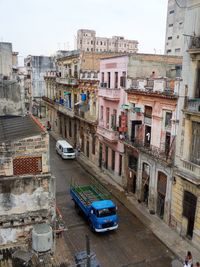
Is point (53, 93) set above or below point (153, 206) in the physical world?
above

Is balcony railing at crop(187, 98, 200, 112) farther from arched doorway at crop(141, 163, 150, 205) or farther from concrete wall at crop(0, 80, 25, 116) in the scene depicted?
concrete wall at crop(0, 80, 25, 116)

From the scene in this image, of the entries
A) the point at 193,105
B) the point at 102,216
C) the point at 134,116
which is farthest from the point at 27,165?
the point at 134,116

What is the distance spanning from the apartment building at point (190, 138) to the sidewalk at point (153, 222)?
674 mm

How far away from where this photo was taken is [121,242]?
20.4 metres

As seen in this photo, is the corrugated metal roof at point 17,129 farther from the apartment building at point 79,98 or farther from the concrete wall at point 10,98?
the apartment building at point 79,98

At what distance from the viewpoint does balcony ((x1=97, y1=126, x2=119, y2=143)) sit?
29562mm

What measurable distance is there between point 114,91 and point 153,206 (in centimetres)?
1204

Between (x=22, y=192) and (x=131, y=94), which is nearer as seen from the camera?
(x=22, y=192)

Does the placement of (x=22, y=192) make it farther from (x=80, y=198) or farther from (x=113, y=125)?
(x=113, y=125)

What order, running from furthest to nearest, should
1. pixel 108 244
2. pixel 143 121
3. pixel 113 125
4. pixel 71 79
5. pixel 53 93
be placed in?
1. pixel 53 93
2. pixel 71 79
3. pixel 113 125
4. pixel 143 121
5. pixel 108 244

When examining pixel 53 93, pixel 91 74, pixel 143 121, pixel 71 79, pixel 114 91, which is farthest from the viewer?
pixel 53 93

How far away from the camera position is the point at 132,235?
70.0ft

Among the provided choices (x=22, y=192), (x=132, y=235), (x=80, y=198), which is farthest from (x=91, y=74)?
(x=22, y=192)

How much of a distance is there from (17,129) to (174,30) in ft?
218
